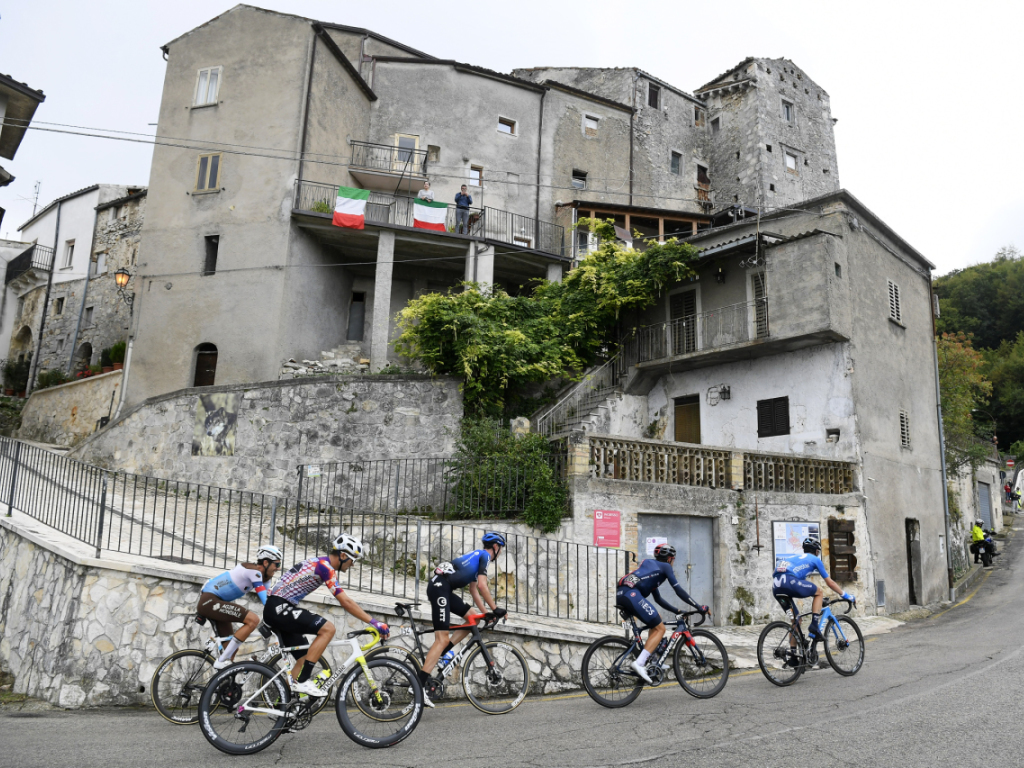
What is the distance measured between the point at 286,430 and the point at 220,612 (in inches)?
368

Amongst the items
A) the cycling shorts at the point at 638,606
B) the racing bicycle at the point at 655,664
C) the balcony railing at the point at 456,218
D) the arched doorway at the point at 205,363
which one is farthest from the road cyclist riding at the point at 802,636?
the arched doorway at the point at 205,363

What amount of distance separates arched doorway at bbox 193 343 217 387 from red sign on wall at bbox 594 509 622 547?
42.2 ft

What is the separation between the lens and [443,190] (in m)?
26.9

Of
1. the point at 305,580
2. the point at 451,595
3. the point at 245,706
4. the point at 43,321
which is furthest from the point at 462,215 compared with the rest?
the point at 43,321

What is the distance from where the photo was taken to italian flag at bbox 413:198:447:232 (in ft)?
75.4

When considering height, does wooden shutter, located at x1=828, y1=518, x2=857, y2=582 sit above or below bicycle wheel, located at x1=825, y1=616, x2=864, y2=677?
above

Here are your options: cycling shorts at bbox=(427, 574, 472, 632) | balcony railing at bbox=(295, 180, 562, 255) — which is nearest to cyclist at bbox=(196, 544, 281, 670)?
cycling shorts at bbox=(427, 574, 472, 632)

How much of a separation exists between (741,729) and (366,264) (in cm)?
1977

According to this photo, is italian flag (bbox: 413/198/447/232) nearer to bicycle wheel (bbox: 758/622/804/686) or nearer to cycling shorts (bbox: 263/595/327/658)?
bicycle wheel (bbox: 758/622/804/686)

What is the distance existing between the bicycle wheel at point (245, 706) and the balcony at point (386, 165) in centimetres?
2100

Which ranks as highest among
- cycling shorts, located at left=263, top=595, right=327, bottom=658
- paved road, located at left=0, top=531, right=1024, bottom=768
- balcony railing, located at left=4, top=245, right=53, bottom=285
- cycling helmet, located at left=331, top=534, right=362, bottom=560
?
balcony railing, located at left=4, top=245, right=53, bottom=285

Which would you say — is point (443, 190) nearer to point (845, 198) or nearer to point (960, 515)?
point (845, 198)

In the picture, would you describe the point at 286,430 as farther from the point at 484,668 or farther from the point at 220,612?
the point at 484,668

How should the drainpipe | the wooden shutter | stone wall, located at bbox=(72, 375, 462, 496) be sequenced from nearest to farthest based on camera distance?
1. the wooden shutter
2. stone wall, located at bbox=(72, 375, 462, 496)
3. the drainpipe
